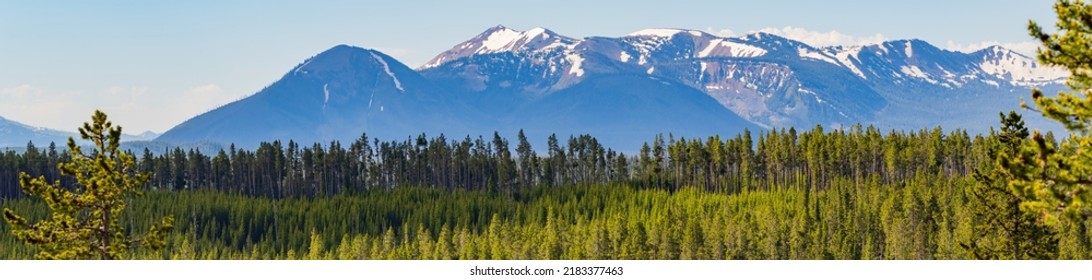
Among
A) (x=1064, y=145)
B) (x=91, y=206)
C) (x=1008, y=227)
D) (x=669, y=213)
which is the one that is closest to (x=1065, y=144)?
(x=1064, y=145)

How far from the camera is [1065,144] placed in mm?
23312

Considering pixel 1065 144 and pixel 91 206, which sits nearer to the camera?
pixel 1065 144

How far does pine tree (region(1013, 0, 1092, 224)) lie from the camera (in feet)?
66.8

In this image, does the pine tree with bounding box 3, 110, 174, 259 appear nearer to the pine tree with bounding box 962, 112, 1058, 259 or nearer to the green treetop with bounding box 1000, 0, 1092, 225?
the green treetop with bounding box 1000, 0, 1092, 225

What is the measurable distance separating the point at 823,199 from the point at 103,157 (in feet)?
406

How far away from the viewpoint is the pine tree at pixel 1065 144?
2036cm

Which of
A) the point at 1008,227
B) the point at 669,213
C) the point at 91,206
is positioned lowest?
the point at 1008,227

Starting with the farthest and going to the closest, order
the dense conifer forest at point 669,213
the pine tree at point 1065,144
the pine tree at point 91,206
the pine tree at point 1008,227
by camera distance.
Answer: the dense conifer forest at point 669,213, the pine tree at point 1008,227, the pine tree at point 91,206, the pine tree at point 1065,144

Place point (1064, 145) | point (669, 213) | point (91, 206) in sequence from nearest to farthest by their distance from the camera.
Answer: point (1064, 145)
point (91, 206)
point (669, 213)

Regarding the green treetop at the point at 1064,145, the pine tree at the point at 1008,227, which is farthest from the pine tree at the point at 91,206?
the pine tree at the point at 1008,227

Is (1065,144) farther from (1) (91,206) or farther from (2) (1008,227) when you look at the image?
(1) (91,206)

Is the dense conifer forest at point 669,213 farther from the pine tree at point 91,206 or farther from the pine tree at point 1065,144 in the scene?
the pine tree at point 91,206

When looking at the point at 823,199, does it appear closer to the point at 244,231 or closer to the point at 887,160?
the point at 887,160
